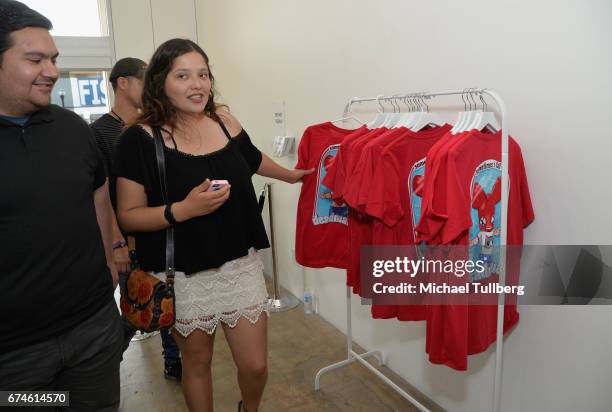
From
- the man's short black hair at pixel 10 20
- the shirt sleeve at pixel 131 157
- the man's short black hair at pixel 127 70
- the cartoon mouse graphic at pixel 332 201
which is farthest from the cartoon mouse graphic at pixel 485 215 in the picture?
the man's short black hair at pixel 127 70

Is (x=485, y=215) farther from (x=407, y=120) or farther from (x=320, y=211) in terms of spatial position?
(x=320, y=211)

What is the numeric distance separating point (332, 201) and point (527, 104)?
3.00 ft

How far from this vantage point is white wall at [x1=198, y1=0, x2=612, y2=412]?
1.48 meters

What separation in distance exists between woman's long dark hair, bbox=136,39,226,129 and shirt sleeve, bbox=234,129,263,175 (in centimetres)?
28

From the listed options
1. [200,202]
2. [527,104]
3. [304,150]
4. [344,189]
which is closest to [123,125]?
[304,150]

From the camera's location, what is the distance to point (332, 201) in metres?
2.17

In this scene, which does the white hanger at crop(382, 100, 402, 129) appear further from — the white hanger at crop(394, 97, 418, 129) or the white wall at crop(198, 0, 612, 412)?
the white wall at crop(198, 0, 612, 412)

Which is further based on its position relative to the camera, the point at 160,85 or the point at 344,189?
the point at 344,189

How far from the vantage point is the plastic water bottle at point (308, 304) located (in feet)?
11.5

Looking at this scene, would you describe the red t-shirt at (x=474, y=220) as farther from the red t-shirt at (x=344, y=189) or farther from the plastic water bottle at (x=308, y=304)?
the plastic water bottle at (x=308, y=304)

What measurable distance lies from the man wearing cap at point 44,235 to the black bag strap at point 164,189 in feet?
0.65

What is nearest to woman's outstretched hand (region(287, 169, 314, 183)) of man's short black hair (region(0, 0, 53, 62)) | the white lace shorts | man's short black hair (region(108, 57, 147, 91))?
the white lace shorts

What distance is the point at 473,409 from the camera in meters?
2.08

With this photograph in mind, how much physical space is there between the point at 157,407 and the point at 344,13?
2397 mm
